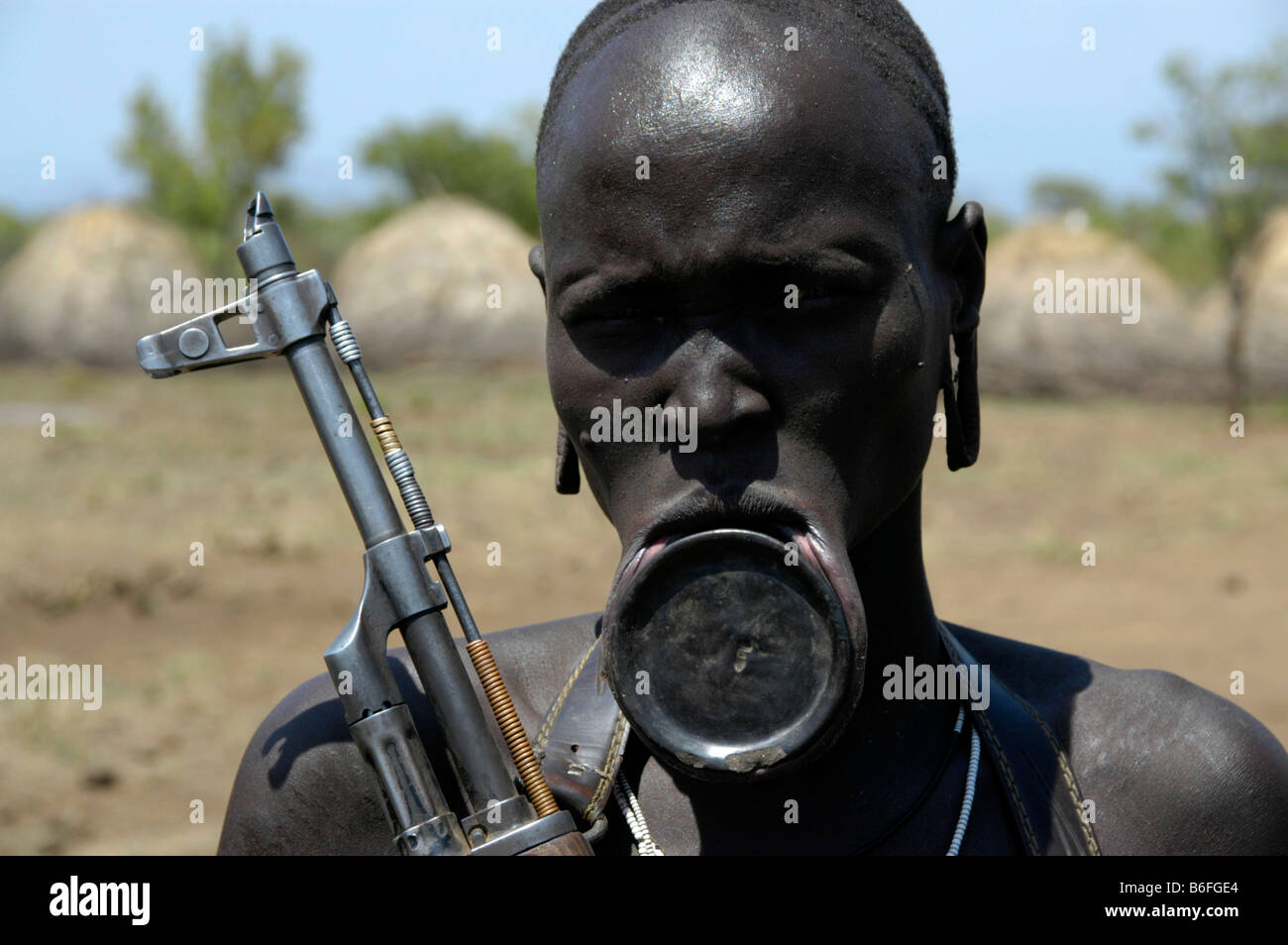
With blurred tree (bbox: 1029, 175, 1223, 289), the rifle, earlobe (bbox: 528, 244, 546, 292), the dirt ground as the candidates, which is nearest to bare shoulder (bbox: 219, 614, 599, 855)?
the rifle

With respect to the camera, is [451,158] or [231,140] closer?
[231,140]

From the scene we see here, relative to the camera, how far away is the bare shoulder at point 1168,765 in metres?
2.22

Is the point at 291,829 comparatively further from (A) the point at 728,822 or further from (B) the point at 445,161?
(B) the point at 445,161

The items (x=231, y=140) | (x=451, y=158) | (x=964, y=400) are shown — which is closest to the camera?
(x=964, y=400)

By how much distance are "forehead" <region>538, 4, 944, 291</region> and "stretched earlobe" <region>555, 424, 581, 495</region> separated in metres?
0.37

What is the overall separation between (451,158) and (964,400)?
39.3 m

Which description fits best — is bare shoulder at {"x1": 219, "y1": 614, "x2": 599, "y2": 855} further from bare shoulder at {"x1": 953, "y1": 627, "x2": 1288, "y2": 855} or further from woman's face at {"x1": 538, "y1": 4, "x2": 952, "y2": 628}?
bare shoulder at {"x1": 953, "y1": 627, "x2": 1288, "y2": 855}

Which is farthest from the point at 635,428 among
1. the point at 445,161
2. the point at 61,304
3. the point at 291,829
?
the point at 445,161

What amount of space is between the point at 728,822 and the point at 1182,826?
0.70 m

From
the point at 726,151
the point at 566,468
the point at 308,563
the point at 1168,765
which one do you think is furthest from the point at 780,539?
the point at 308,563

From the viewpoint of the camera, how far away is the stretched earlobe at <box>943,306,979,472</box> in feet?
7.50

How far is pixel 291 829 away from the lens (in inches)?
87.4

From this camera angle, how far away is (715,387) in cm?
187

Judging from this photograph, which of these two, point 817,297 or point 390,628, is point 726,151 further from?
point 390,628
